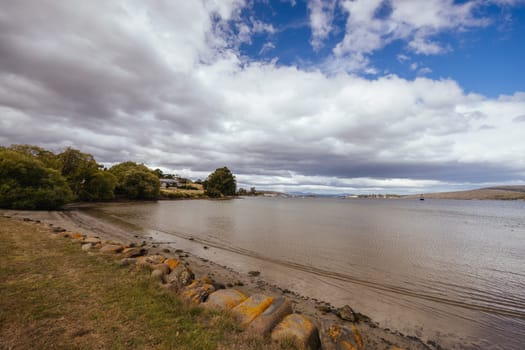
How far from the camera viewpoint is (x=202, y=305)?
18.7 ft

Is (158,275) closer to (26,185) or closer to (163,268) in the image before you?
(163,268)

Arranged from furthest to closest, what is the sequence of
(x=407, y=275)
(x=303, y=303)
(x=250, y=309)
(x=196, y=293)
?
(x=407, y=275)
(x=303, y=303)
(x=196, y=293)
(x=250, y=309)

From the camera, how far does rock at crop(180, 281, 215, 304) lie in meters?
5.99

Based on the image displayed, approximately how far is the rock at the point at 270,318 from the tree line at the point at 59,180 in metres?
41.2

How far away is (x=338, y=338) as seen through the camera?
4930 mm

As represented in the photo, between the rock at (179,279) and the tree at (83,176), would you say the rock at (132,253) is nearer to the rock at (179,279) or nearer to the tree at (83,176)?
the rock at (179,279)

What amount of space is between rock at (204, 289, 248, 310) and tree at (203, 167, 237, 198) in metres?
107

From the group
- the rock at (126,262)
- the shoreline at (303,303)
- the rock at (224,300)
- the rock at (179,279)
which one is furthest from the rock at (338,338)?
the rock at (126,262)

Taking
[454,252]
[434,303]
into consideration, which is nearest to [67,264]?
[434,303]

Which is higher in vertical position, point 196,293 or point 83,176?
point 83,176

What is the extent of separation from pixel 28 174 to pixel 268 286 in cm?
4059

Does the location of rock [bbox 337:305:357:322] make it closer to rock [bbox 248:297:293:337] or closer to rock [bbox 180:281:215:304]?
rock [bbox 248:297:293:337]

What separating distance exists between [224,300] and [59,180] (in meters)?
43.7

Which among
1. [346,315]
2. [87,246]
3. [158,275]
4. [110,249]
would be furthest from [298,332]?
[87,246]
